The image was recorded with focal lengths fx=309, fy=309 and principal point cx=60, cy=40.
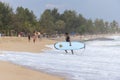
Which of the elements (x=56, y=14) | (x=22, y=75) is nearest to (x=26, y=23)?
(x=56, y=14)

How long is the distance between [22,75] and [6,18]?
5526cm

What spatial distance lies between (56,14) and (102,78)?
10432 centimetres

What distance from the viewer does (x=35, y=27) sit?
246 ft

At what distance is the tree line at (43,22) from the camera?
2512 inches

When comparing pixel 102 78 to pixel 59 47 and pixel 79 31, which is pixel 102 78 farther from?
pixel 79 31

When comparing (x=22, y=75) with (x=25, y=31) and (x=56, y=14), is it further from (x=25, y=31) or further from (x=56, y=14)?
(x=56, y=14)

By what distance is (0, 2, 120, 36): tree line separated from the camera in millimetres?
63812

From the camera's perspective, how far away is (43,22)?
9125 centimetres

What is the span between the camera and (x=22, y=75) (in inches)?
364

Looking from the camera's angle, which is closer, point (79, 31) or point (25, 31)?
A: point (25, 31)

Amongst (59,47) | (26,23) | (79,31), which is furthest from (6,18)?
(79,31)

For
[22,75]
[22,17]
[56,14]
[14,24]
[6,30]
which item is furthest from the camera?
[56,14]

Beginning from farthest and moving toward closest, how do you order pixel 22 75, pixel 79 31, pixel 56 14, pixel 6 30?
pixel 79 31 < pixel 56 14 < pixel 6 30 < pixel 22 75

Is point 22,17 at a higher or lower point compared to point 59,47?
higher
